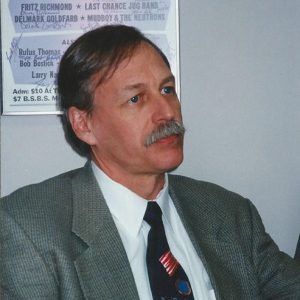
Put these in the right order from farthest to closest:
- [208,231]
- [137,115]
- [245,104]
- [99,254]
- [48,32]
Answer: [245,104], [48,32], [208,231], [137,115], [99,254]

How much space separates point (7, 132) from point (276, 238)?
0.96m

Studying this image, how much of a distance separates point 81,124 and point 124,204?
0.88 feet

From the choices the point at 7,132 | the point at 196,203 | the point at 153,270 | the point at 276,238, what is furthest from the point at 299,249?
the point at 7,132

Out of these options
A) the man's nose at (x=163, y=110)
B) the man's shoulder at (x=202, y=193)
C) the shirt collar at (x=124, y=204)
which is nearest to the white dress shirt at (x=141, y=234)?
the shirt collar at (x=124, y=204)

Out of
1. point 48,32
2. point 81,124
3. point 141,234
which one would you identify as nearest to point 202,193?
point 141,234

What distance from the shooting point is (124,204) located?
1.40 meters

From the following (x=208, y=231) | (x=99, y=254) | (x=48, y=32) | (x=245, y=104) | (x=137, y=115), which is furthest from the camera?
(x=245, y=104)

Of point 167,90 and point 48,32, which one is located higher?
point 48,32

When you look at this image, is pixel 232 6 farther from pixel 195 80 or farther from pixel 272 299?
pixel 272 299

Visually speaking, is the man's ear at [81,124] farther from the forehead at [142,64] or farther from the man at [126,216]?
the forehead at [142,64]

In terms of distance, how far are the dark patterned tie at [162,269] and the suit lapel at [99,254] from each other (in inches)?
2.9

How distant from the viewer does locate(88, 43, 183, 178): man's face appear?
1362 mm

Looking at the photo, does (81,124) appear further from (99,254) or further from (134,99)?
(99,254)

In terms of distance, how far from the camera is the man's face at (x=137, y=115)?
4.47 feet
